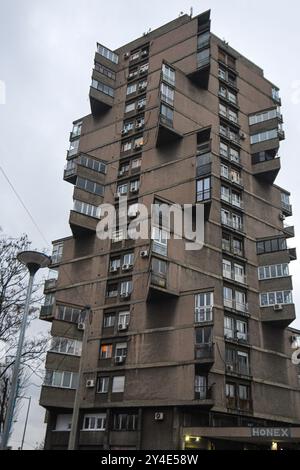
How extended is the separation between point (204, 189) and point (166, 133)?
23.3 ft

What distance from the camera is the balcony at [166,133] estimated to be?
39969mm

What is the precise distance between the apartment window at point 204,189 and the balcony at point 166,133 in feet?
18.9

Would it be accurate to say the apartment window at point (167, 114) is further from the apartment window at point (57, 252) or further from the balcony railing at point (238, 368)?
the balcony railing at point (238, 368)

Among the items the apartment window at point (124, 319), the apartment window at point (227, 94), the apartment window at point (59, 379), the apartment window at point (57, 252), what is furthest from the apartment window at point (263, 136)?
the apartment window at point (59, 379)

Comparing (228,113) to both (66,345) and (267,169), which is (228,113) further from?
(66,345)

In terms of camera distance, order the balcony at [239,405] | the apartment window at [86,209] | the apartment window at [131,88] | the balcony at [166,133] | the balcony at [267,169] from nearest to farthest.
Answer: the balcony at [239,405] → the balcony at [166,133] → the apartment window at [86,209] → the balcony at [267,169] → the apartment window at [131,88]

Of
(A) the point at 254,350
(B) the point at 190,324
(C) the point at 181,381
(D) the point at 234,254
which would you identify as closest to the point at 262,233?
(D) the point at 234,254

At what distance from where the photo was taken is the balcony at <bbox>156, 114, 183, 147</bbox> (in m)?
40.0

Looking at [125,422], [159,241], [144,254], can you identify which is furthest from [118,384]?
[159,241]

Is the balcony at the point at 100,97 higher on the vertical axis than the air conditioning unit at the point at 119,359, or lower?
higher

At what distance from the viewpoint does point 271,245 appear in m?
40.2

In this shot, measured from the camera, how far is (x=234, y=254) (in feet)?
128

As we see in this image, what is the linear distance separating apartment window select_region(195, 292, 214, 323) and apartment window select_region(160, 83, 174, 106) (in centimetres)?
1891
